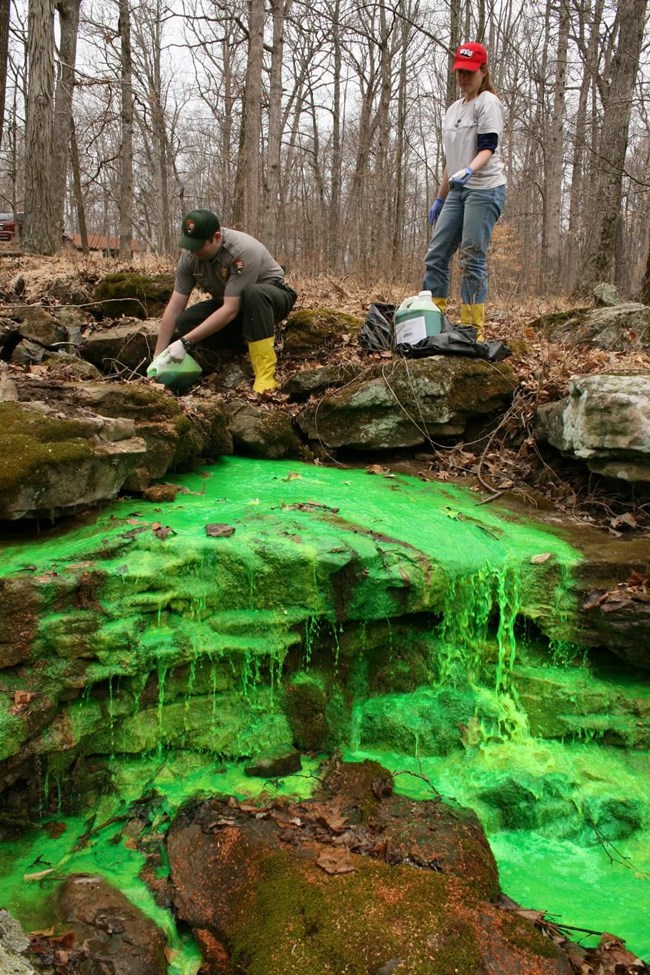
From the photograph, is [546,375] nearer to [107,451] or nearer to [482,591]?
[482,591]

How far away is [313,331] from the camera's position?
277 inches

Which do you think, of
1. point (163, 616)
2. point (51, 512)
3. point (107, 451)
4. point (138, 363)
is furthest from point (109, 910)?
point (138, 363)

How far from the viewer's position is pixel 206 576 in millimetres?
3699

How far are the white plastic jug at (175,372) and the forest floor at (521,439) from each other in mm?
1119

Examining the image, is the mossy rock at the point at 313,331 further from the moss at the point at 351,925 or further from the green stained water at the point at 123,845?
the moss at the point at 351,925

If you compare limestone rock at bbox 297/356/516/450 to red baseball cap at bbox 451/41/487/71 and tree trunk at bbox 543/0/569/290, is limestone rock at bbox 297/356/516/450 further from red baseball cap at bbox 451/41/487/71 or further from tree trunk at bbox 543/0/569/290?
tree trunk at bbox 543/0/569/290

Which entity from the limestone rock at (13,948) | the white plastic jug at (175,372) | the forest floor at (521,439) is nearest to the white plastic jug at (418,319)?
the forest floor at (521,439)

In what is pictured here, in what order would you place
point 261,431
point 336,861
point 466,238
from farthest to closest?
point 261,431 < point 466,238 < point 336,861

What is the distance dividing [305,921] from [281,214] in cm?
1981

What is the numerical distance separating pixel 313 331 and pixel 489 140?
8.15ft

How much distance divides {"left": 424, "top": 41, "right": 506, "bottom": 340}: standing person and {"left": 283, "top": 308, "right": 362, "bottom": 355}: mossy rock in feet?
4.38

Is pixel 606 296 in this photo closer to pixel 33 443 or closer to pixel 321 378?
pixel 321 378

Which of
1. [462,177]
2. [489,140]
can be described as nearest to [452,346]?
[462,177]

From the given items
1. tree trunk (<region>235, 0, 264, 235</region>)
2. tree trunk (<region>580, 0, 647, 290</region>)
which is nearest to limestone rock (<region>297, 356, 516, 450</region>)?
tree trunk (<region>580, 0, 647, 290</region>)
